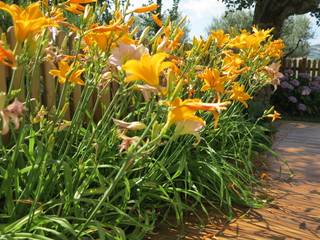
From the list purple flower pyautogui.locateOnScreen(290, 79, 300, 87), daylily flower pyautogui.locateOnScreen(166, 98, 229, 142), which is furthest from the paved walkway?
purple flower pyautogui.locateOnScreen(290, 79, 300, 87)

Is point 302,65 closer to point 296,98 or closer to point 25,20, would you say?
point 296,98

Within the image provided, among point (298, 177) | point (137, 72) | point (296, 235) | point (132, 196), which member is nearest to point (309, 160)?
point (298, 177)

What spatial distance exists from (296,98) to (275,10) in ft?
6.23

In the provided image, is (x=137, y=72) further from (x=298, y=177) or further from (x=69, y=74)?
(x=298, y=177)

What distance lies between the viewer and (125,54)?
169cm

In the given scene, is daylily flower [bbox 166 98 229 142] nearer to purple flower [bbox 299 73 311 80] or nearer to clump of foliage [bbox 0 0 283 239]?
clump of foliage [bbox 0 0 283 239]

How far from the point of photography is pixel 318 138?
6.54 metres

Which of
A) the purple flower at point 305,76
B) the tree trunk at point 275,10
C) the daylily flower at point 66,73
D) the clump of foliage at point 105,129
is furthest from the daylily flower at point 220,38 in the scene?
the purple flower at point 305,76

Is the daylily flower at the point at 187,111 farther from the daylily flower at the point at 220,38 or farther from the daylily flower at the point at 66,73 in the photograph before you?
the daylily flower at the point at 220,38

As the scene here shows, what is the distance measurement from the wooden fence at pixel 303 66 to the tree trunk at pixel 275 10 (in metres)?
1.11

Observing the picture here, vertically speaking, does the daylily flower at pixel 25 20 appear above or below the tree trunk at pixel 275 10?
below

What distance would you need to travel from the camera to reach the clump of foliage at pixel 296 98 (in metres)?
9.73

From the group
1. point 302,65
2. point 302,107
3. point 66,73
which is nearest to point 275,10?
point 302,65

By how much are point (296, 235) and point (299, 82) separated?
25.5 feet
